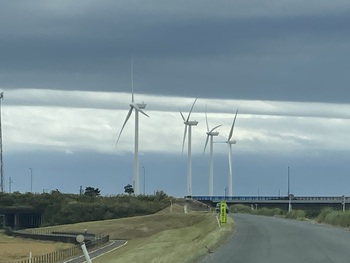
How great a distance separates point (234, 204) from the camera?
606ft

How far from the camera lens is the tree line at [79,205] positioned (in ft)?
450

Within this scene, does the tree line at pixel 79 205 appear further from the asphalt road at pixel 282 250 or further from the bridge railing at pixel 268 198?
the asphalt road at pixel 282 250

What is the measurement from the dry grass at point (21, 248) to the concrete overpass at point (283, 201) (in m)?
68.0

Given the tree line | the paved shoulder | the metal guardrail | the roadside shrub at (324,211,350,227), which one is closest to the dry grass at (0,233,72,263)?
the metal guardrail

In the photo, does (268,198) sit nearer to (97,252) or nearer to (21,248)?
(21,248)

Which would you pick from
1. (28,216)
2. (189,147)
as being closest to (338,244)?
(189,147)

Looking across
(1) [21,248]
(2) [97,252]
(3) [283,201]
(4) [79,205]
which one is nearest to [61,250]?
(2) [97,252]

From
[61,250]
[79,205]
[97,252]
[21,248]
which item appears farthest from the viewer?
[79,205]

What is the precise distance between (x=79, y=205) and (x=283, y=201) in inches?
2299

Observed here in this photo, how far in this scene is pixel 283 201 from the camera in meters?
180

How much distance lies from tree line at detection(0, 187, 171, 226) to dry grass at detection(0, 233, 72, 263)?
33.7 m

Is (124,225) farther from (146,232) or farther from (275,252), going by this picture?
(275,252)

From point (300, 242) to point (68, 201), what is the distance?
350 feet

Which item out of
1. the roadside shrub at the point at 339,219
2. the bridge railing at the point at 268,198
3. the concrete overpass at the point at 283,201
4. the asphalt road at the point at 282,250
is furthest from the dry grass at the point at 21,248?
the bridge railing at the point at 268,198
